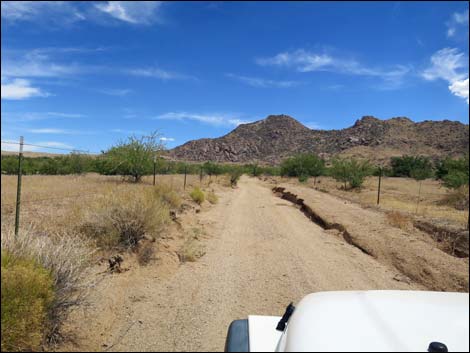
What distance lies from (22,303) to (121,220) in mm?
5522

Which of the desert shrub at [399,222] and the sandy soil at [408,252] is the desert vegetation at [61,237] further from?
the sandy soil at [408,252]

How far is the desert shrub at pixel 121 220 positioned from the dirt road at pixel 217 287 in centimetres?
124

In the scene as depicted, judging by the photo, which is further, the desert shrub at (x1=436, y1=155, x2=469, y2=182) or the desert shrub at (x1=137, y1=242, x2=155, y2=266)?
the desert shrub at (x1=436, y1=155, x2=469, y2=182)

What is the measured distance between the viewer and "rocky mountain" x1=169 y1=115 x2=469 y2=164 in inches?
3846

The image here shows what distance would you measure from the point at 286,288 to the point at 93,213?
4.62 metres

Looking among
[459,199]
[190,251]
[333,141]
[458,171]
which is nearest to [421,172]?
[458,171]

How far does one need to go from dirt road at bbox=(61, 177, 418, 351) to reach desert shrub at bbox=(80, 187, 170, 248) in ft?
4.07

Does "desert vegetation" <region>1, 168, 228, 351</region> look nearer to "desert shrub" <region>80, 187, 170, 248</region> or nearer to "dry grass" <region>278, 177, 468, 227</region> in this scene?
"desert shrub" <region>80, 187, 170, 248</region>

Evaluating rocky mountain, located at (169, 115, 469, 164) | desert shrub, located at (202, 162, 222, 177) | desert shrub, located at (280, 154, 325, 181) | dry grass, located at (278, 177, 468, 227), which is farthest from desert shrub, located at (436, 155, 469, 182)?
rocky mountain, located at (169, 115, 469, 164)

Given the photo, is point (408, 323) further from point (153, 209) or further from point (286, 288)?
point (153, 209)

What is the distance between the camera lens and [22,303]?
405 centimetres

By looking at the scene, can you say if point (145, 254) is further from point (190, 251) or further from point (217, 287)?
point (217, 287)

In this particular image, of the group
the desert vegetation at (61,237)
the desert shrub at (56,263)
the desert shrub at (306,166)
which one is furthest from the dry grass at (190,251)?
the desert shrub at (306,166)

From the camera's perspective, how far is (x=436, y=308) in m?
2.35
